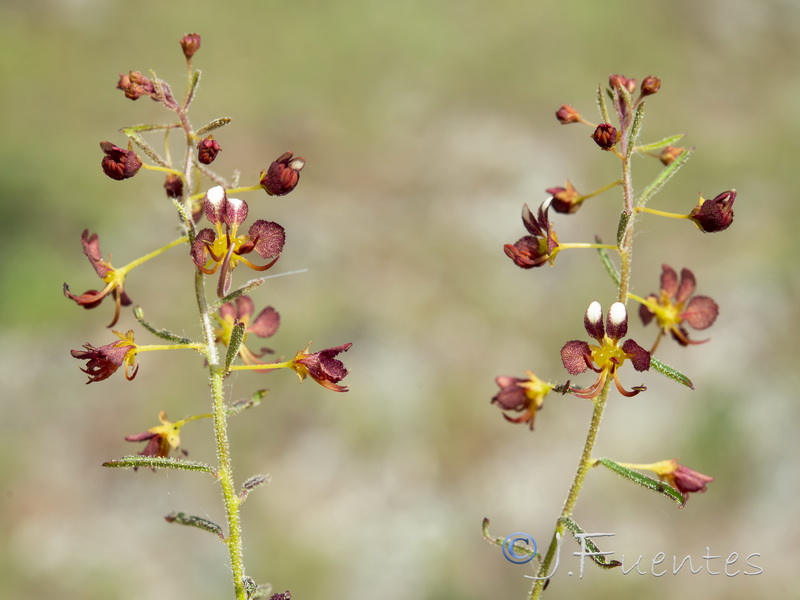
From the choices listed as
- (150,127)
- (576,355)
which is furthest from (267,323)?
(576,355)

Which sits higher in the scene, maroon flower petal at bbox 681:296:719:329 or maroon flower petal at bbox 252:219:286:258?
maroon flower petal at bbox 681:296:719:329

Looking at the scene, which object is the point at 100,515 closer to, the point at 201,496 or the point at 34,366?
the point at 201,496

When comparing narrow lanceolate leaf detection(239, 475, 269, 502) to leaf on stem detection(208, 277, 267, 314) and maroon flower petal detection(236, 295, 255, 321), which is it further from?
maroon flower petal detection(236, 295, 255, 321)

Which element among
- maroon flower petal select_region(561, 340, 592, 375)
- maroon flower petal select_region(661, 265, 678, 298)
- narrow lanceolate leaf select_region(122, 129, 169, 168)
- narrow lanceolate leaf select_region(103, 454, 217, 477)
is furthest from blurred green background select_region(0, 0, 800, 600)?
maroon flower petal select_region(561, 340, 592, 375)

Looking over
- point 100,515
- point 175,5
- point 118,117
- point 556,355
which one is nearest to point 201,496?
point 100,515

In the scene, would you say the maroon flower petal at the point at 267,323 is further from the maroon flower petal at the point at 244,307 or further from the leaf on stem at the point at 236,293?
the leaf on stem at the point at 236,293

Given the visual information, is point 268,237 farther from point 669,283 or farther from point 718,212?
point 669,283

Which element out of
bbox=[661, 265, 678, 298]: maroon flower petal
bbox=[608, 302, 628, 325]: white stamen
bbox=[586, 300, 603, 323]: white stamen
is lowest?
bbox=[608, 302, 628, 325]: white stamen
